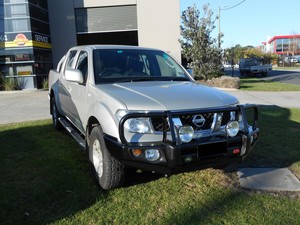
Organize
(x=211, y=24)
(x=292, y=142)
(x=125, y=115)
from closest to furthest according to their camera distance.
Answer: (x=125, y=115) < (x=292, y=142) < (x=211, y=24)

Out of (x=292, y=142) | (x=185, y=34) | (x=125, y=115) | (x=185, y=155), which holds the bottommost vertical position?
(x=292, y=142)

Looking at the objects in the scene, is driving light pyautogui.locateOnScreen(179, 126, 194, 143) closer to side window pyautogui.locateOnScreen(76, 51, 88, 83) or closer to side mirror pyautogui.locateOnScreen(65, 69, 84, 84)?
side mirror pyautogui.locateOnScreen(65, 69, 84, 84)

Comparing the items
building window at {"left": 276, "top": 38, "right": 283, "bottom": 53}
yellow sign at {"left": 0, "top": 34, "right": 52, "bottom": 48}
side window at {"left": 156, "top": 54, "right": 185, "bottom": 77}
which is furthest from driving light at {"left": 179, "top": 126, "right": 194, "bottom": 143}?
building window at {"left": 276, "top": 38, "right": 283, "bottom": 53}

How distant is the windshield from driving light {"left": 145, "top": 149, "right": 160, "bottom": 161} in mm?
1478

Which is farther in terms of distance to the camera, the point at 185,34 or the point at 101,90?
the point at 185,34

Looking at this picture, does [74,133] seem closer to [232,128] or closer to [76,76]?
[76,76]

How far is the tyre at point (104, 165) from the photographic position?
3893mm

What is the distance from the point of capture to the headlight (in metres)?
3.65

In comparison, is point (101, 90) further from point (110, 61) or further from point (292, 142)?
point (292, 142)

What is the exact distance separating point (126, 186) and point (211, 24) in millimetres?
16357

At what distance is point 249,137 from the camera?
13.1ft

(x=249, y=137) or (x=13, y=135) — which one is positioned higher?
(x=249, y=137)

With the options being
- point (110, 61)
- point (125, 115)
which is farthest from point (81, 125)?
point (125, 115)

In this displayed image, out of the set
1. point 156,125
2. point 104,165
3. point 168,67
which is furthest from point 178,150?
point 168,67
